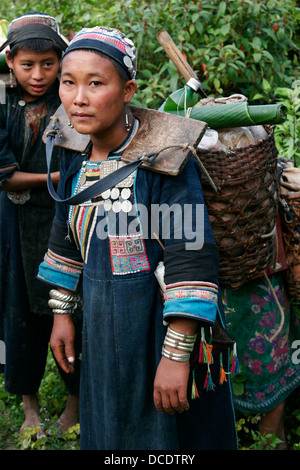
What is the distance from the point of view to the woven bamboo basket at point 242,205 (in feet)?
7.87

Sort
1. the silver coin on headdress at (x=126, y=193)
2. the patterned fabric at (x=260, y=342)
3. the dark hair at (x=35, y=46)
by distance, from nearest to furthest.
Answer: the silver coin on headdress at (x=126, y=193) < the dark hair at (x=35, y=46) < the patterned fabric at (x=260, y=342)

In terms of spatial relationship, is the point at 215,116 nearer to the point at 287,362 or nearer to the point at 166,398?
the point at 166,398

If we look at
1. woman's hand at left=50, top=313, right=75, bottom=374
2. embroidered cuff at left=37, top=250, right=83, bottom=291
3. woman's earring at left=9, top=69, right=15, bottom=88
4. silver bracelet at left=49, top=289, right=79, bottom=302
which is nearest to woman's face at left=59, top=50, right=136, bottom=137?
embroidered cuff at left=37, top=250, right=83, bottom=291

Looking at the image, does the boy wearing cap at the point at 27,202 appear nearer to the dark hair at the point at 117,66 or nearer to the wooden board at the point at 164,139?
the wooden board at the point at 164,139

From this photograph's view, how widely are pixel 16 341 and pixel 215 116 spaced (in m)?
1.83

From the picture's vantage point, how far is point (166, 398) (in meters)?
2.02

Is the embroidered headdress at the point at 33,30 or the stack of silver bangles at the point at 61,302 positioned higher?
the embroidered headdress at the point at 33,30

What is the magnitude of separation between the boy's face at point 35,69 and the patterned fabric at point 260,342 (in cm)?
142

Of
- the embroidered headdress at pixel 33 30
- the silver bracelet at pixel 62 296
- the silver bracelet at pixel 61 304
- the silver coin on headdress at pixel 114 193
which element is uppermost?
the embroidered headdress at pixel 33 30

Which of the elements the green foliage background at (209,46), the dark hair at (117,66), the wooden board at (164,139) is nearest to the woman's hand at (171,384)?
the wooden board at (164,139)

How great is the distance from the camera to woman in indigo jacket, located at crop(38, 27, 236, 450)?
78.1 inches

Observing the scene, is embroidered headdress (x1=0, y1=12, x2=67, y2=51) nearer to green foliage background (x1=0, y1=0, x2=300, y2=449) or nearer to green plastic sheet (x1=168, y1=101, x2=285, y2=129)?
green plastic sheet (x1=168, y1=101, x2=285, y2=129)
